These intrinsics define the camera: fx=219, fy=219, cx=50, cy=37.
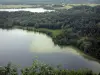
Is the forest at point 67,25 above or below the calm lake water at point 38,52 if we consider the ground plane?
above

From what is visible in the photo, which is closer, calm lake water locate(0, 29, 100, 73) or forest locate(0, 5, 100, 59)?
calm lake water locate(0, 29, 100, 73)

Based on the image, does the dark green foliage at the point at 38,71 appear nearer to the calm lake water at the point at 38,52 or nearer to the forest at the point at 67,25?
→ the calm lake water at the point at 38,52

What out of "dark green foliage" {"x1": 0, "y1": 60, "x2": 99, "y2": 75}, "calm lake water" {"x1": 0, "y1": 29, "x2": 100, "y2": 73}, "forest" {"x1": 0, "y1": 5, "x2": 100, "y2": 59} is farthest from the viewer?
"forest" {"x1": 0, "y1": 5, "x2": 100, "y2": 59}

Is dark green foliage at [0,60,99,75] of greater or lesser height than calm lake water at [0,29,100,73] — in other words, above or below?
above

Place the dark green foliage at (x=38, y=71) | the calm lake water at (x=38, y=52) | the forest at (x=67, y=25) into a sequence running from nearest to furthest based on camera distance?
the dark green foliage at (x=38, y=71) < the calm lake water at (x=38, y=52) < the forest at (x=67, y=25)

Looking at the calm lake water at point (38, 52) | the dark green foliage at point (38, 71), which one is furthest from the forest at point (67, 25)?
the dark green foliage at point (38, 71)

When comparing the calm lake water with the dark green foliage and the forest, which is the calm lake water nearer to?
the forest

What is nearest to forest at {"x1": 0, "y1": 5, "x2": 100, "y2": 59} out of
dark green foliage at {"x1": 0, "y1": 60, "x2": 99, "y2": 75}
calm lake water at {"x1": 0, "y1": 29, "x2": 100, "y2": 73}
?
calm lake water at {"x1": 0, "y1": 29, "x2": 100, "y2": 73}
